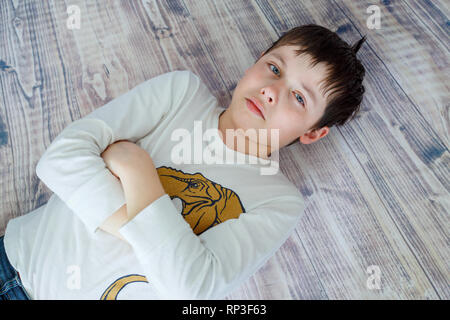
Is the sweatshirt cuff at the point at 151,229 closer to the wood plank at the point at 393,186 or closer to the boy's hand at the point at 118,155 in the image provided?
the boy's hand at the point at 118,155

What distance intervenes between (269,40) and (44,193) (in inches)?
28.3

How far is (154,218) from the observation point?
58 centimetres

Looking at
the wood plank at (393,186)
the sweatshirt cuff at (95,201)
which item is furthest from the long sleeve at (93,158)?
the wood plank at (393,186)

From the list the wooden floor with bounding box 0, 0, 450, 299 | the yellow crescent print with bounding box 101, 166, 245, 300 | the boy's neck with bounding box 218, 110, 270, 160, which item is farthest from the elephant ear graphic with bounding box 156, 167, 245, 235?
the wooden floor with bounding box 0, 0, 450, 299

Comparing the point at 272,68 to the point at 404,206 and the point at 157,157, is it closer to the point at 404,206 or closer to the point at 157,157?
the point at 157,157

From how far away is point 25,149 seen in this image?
2.94 ft

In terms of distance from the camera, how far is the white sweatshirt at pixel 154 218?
59 centimetres

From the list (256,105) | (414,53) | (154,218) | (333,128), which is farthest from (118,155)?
(414,53)

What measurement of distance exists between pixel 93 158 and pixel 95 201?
0.25 feet

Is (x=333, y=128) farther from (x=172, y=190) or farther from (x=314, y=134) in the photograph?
(x=172, y=190)

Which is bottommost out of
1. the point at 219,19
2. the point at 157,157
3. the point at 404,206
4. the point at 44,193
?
the point at 404,206

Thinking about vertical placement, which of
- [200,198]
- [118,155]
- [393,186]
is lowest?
[393,186]

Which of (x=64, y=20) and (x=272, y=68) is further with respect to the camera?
(x=64, y=20)
